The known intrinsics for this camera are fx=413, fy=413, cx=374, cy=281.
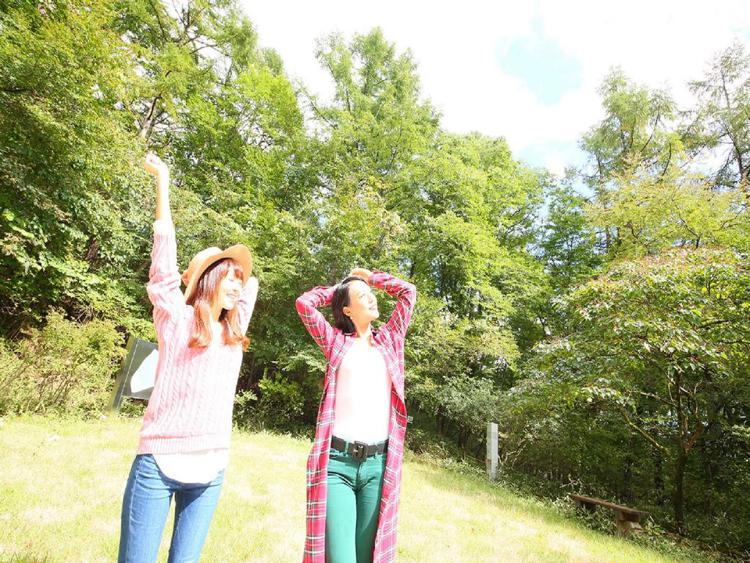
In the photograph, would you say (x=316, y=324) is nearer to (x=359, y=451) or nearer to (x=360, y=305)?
(x=360, y=305)

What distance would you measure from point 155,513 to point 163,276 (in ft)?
3.01

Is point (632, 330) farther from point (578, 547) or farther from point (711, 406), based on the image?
point (711, 406)

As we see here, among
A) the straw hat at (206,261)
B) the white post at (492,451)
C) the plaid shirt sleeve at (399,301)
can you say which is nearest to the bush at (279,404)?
the white post at (492,451)

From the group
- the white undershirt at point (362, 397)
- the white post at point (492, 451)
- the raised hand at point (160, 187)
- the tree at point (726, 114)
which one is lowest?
the white post at point (492, 451)

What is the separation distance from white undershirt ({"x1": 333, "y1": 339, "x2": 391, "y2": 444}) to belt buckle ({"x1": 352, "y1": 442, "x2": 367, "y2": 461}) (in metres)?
0.03

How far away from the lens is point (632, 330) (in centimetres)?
652

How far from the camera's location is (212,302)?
1.91m

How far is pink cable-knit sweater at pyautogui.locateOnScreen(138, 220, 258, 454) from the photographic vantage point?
5.36ft

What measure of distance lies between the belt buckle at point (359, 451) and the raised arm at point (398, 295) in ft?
2.35

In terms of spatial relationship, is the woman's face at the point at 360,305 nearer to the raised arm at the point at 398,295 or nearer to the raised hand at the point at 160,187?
the raised arm at the point at 398,295

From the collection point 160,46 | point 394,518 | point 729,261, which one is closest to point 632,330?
point 729,261

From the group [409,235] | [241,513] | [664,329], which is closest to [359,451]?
[241,513]

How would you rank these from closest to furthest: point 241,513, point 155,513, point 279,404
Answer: point 155,513 → point 241,513 → point 279,404

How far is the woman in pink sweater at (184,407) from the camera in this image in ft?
5.03
